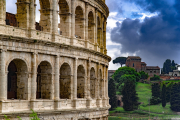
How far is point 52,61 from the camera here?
34031 millimetres

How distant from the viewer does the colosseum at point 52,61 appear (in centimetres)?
3030

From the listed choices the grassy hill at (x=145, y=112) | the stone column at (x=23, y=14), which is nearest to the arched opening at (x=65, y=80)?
the stone column at (x=23, y=14)

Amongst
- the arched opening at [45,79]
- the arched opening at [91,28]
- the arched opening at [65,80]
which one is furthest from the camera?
the arched opening at [91,28]

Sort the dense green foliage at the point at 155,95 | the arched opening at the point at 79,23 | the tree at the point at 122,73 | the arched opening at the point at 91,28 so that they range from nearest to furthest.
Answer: the arched opening at the point at 79,23
the arched opening at the point at 91,28
the dense green foliage at the point at 155,95
the tree at the point at 122,73

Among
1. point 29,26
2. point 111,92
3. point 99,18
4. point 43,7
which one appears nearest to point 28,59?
Result: point 29,26

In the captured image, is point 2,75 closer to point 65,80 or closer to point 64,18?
point 65,80

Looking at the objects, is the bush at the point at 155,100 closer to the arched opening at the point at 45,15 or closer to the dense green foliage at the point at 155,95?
the dense green foliage at the point at 155,95

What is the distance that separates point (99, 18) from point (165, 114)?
91.2 m

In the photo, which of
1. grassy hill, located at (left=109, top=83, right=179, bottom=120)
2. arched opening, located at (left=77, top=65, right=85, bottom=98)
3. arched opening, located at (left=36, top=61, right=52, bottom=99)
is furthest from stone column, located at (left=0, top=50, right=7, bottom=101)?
grassy hill, located at (left=109, top=83, right=179, bottom=120)

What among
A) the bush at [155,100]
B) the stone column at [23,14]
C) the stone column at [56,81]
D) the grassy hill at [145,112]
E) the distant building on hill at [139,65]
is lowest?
the grassy hill at [145,112]

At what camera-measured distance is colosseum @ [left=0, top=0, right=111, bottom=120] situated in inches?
1193

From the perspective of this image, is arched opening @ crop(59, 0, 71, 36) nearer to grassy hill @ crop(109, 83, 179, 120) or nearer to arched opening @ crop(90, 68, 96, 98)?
arched opening @ crop(90, 68, 96, 98)

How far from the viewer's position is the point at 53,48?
33750 mm

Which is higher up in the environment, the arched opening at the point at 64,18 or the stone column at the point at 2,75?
the arched opening at the point at 64,18
